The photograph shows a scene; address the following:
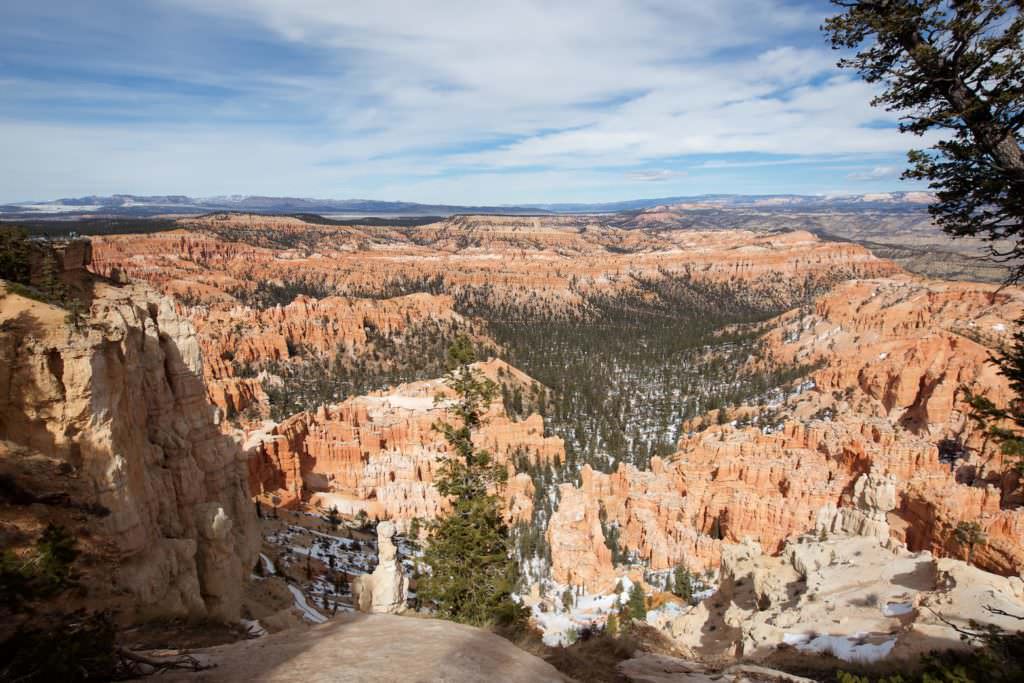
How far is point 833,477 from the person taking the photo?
34.4m

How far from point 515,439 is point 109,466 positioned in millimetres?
41993

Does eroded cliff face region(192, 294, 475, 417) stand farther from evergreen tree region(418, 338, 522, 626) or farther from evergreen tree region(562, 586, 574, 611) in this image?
evergreen tree region(418, 338, 522, 626)

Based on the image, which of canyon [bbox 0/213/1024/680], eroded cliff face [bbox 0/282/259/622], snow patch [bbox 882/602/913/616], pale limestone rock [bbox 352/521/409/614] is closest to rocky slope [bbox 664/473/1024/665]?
snow patch [bbox 882/602/913/616]

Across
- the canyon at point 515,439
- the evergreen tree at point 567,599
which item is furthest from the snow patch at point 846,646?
the evergreen tree at point 567,599

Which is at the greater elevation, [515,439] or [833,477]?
[833,477]

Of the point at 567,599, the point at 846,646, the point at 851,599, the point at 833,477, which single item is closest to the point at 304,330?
the point at 567,599

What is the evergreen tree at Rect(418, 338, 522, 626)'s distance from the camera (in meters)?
12.0

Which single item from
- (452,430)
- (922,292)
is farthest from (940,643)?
(922,292)

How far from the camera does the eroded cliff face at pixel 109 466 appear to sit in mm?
8273

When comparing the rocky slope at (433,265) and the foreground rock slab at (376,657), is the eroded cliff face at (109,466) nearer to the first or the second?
the foreground rock slab at (376,657)

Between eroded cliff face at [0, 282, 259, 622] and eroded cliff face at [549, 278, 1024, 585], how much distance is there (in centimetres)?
2213

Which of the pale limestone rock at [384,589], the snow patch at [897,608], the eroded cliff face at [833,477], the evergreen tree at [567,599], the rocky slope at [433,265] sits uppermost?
the rocky slope at [433,265]

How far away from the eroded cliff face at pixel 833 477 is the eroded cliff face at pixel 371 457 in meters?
7.08

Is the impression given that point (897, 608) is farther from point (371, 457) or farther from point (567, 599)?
point (371, 457)
